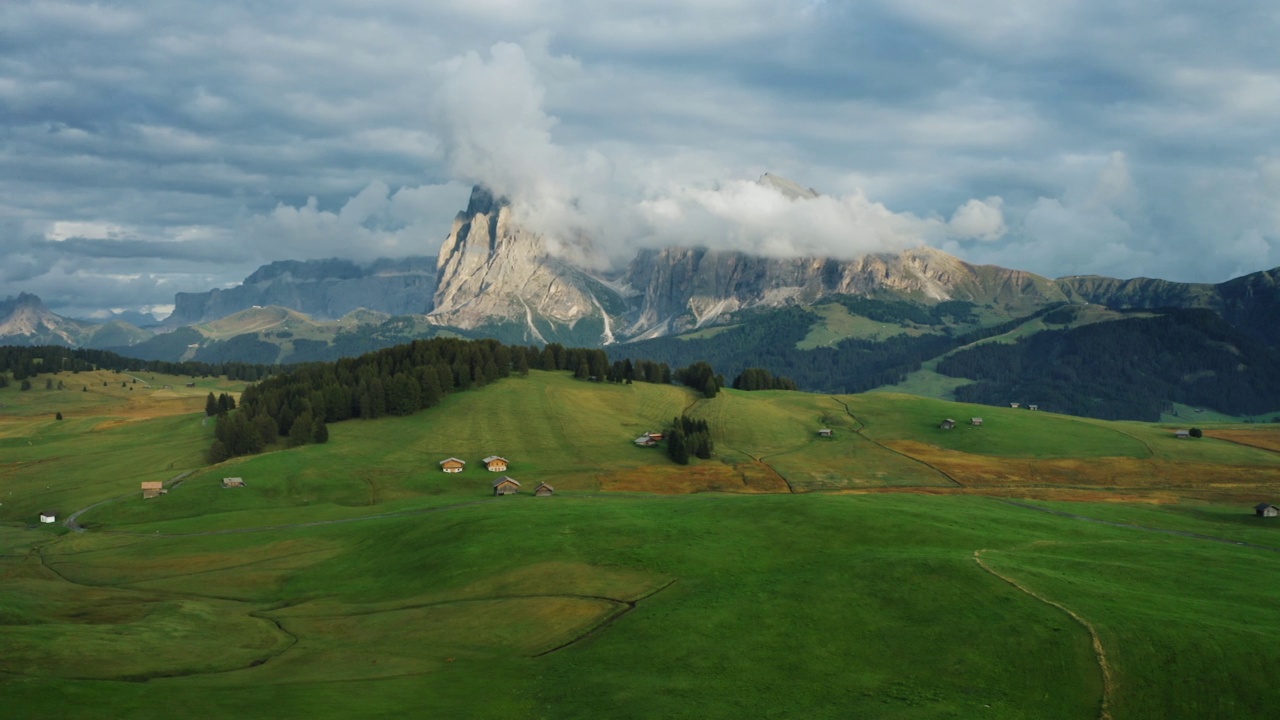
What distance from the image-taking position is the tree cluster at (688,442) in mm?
156875

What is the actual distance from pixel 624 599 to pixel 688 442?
98.8m

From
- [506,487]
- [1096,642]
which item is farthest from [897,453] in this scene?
[1096,642]

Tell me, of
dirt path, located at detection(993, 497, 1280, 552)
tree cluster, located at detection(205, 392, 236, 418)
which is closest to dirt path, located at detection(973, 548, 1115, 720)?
dirt path, located at detection(993, 497, 1280, 552)

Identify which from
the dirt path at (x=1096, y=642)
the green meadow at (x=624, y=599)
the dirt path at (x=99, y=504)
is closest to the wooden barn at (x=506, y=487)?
the green meadow at (x=624, y=599)

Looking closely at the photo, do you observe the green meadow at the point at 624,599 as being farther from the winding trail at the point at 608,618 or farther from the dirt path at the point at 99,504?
the dirt path at the point at 99,504

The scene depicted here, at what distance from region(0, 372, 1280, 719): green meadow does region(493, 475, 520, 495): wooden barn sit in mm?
6910

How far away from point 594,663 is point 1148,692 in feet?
103

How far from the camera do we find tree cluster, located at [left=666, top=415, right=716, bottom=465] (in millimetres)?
156875

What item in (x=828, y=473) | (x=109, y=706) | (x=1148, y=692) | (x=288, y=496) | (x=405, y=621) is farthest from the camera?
(x=828, y=473)

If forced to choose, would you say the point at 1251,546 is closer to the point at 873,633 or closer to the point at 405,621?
the point at 873,633

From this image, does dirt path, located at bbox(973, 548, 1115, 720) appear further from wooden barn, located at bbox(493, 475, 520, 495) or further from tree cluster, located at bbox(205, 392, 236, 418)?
tree cluster, located at bbox(205, 392, 236, 418)

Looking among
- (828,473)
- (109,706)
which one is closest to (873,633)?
(109,706)

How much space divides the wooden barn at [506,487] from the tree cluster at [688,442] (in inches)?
1586

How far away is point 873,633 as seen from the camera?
51.9m
